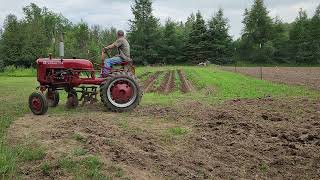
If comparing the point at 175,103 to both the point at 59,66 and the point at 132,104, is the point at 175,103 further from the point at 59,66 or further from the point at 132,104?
the point at 59,66

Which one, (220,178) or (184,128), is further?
(184,128)

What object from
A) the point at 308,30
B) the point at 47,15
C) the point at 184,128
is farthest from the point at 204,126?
the point at 47,15

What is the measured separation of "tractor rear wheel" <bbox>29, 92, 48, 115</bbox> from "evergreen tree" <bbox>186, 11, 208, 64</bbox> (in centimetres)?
5501

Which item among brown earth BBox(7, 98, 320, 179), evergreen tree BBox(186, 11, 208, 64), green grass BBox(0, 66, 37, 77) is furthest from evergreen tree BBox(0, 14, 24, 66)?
brown earth BBox(7, 98, 320, 179)

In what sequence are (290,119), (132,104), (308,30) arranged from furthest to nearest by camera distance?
(308,30) < (132,104) < (290,119)

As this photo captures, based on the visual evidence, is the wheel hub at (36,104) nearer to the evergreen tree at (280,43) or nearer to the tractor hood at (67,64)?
the tractor hood at (67,64)

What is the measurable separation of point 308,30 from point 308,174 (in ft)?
221

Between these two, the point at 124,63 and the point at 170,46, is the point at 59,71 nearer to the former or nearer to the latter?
the point at 124,63

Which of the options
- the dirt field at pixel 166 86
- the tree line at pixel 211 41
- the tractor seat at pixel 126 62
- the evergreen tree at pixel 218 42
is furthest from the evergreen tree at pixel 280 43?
the tractor seat at pixel 126 62

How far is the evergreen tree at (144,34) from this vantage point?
216 ft

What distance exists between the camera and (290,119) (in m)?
10.6

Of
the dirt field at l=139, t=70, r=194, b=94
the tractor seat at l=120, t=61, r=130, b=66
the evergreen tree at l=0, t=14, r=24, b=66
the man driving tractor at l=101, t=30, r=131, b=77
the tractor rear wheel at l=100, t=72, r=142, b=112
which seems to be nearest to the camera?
the tractor rear wheel at l=100, t=72, r=142, b=112

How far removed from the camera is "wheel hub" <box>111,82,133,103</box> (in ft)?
40.4

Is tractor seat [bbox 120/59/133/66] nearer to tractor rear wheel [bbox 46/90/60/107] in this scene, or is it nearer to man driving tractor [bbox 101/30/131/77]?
man driving tractor [bbox 101/30/131/77]
